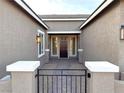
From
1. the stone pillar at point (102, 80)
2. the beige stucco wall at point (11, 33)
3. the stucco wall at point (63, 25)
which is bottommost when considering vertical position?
the stone pillar at point (102, 80)

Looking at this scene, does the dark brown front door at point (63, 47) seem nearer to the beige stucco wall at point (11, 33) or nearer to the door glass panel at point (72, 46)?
the door glass panel at point (72, 46)

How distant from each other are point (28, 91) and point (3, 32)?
243 cm

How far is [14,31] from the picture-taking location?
21.7 feet

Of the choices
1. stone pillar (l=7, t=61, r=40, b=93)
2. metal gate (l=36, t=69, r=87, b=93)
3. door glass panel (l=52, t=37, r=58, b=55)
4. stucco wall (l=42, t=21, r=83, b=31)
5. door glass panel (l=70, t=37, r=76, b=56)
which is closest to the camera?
stone pillar (l=7, t=61, r=40, b=93)

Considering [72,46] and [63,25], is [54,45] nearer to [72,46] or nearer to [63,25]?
[72,46]

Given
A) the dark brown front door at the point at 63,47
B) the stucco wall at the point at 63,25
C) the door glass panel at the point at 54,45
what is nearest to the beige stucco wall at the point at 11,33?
the stucco wall at the point at 63,25

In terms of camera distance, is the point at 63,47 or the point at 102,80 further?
the point at 63,47

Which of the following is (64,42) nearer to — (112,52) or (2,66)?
(112,52)

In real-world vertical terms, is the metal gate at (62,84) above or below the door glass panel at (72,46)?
below

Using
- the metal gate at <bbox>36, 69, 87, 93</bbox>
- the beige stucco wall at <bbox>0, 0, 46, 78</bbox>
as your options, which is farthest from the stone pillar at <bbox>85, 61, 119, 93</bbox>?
the beige stucco wall at <bbox>0, 0, 46, 78</bbox>

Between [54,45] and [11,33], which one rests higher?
[11,33]

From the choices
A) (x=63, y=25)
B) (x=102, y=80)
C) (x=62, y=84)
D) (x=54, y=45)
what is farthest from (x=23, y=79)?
(x=54, y=45)

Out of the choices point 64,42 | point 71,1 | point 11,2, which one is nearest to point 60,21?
point 64,42

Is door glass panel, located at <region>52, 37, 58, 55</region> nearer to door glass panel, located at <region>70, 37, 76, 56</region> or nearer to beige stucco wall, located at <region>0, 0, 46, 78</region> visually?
door glass panel, located at <region>70, 37, 76, 56</region>
